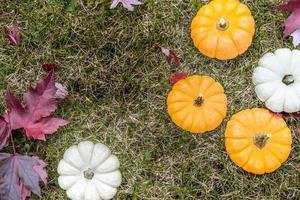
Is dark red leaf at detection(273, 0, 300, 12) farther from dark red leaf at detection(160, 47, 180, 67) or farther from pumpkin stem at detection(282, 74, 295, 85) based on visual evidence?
dark red leaf at detection(160, 47, 180, 67)

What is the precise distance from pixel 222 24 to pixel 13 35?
3.70 feet

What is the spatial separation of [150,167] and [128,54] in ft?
2.05

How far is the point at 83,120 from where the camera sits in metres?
3.02

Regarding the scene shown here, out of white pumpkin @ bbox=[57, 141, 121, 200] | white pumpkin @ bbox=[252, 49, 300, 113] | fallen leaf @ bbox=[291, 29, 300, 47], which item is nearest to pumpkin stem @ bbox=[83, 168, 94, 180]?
white pumpkin @ bbox=[57, 141, 121, 200]

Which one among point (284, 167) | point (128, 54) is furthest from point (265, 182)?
point (128, 54)

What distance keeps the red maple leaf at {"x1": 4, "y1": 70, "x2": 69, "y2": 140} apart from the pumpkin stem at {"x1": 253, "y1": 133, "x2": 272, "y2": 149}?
1.01 m

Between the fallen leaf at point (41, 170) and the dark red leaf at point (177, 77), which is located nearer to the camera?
the fallen leaf at point (41, 170)

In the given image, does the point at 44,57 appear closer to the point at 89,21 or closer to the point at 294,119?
the point at 89,21

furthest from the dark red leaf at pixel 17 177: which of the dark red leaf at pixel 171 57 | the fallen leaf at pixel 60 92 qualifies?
the dark red leaf at pixel 171 57

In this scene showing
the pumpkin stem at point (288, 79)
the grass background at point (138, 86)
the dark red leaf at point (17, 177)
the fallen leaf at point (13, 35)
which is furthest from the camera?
the fallen leaf at point (13, 35)

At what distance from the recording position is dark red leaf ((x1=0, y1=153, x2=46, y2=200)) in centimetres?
273

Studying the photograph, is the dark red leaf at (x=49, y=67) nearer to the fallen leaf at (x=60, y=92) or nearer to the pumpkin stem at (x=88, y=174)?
the fallen leaf at (x=60, y=92)

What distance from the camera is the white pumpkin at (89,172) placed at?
2838 mm

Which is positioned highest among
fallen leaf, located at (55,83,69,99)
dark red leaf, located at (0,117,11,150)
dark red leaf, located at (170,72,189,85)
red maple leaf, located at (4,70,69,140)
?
dark red leaf, located at (170,72,189,85)
